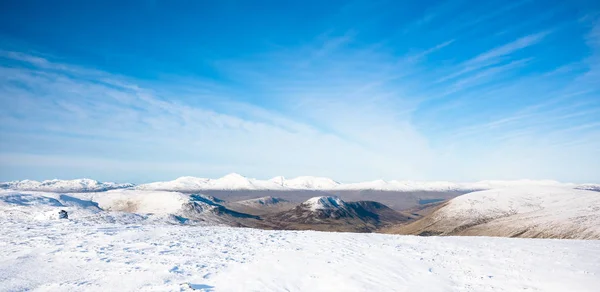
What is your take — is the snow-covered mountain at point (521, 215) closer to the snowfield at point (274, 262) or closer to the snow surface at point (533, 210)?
the snow surface at point (533, 210)

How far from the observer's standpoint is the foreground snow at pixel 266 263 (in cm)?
1313

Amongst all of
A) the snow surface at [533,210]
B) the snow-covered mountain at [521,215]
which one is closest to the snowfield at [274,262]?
the snow-covered mountain at [521,215]

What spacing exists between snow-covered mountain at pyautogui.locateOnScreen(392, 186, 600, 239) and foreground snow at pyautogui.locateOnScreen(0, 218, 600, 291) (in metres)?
72.6

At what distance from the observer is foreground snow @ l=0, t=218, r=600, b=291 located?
13.1 m

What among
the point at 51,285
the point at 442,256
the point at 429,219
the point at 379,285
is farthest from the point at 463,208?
the point at 51,285

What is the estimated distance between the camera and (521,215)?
3976 inches

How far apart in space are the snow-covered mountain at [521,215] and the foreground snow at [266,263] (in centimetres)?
7258

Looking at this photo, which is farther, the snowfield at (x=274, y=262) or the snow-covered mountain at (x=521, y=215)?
the snow-covered mountain at (x=521, y=215)

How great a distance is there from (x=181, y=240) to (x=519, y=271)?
2081 cm

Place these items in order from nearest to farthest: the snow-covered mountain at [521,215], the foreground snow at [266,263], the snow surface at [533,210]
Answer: the foreground snow at [266,263]
the snow-covered mountain at [521,215]
the snow surface at [533,210]

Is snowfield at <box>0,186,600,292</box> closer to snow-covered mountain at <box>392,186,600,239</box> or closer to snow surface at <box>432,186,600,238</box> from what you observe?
snow-covered mountain at <box>392,186,600,239</box>

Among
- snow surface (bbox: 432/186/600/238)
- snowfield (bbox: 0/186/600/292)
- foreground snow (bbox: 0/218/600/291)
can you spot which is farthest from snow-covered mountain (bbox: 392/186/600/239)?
foreground snow (bbox: 0/218/600/291)

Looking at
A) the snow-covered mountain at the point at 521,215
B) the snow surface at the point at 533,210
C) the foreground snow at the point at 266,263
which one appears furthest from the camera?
the snow surface at the point at 533,210

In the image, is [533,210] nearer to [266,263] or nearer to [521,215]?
[521,215]
